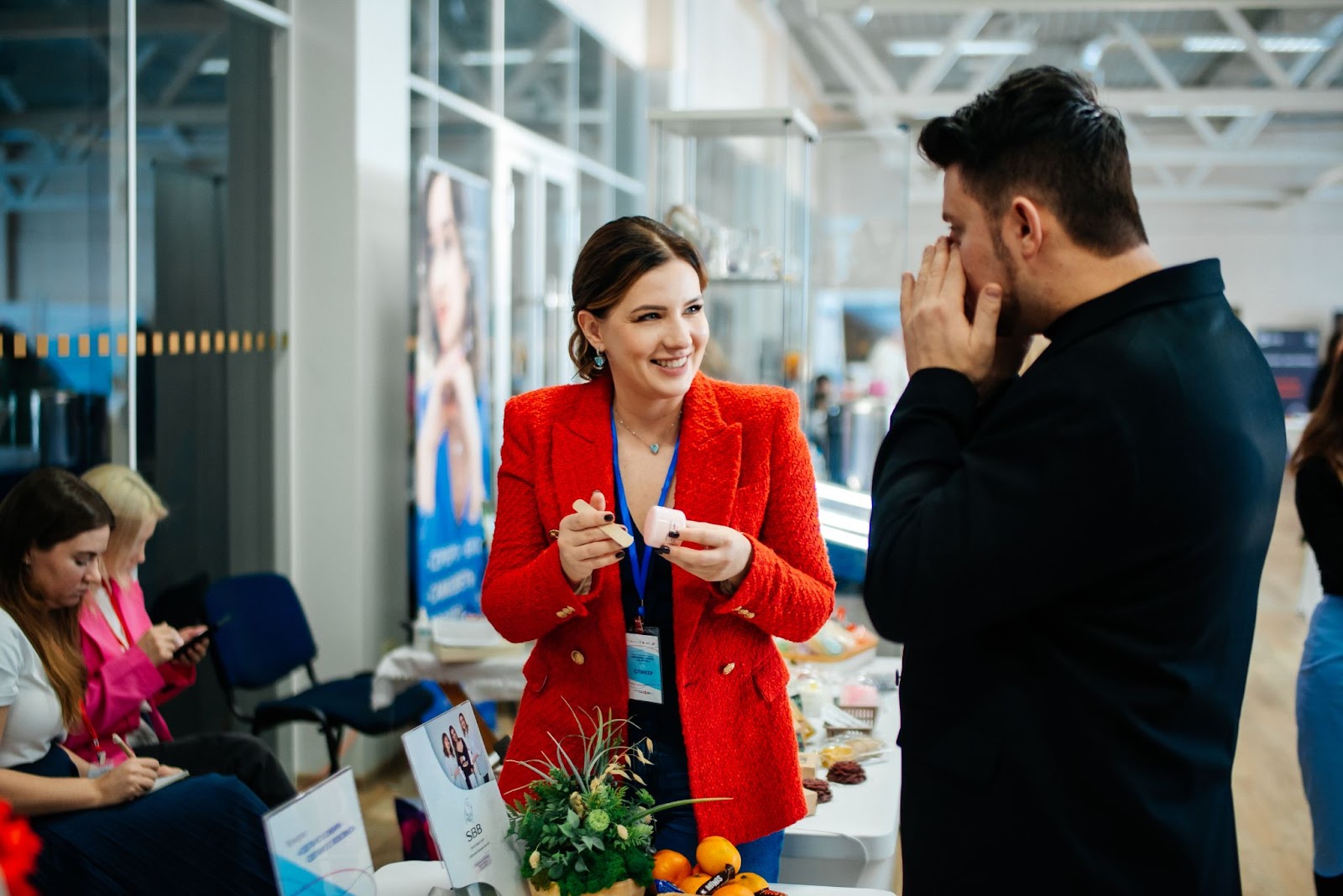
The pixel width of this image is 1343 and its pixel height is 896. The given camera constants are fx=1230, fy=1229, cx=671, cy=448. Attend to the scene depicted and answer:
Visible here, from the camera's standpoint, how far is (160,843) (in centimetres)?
288

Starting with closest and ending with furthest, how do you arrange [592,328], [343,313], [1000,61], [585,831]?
1. [585,831]
2. [592,328]
3. [343,313]
4. [1000,61]

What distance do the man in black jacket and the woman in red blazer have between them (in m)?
0.57

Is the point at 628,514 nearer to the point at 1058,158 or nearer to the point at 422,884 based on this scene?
the point at 422,884

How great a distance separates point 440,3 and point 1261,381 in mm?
5327

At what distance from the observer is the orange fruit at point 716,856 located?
1.79 m

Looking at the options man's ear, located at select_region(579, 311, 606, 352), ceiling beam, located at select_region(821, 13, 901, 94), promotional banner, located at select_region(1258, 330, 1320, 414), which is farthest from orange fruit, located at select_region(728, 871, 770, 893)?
promotional banner, located at select_region(1258, 330, 1320, 414)

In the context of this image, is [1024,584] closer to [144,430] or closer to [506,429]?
[506,429]

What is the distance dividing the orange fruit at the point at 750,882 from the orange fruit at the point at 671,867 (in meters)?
0.07

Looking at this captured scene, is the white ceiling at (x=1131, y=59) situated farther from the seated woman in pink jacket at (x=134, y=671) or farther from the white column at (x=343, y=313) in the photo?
the seated woman in pink jacket at (x=134, y=671)

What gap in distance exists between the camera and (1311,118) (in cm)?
1934

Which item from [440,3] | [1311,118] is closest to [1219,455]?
[440,3]

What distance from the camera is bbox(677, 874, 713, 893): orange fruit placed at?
1.74 metres

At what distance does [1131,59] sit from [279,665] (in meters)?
14.4

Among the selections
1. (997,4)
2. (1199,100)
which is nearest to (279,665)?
(997,4)
